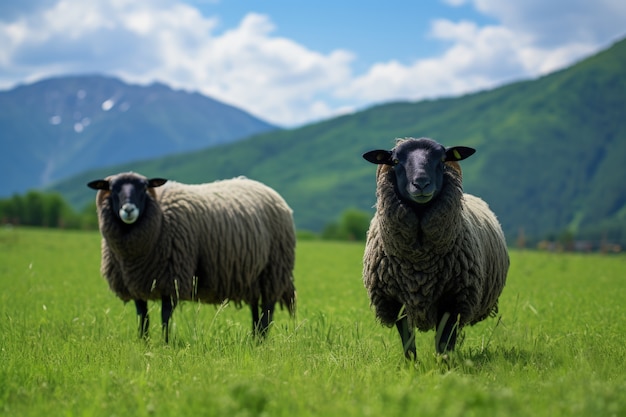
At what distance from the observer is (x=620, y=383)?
4.96 meters

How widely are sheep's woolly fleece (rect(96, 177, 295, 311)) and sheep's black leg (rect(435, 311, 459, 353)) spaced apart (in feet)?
10.3

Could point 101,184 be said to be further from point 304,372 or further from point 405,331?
point 304,372

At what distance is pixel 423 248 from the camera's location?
668 centimetres

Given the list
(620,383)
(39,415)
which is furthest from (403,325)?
(39,415)

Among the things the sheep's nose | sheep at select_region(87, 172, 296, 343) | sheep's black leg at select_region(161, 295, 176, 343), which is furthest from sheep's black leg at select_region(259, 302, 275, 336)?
the sheep's nose

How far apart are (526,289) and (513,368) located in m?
11.3

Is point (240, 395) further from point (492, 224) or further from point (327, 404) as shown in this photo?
point (492, 224)

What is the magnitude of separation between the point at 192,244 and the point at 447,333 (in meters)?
3.97

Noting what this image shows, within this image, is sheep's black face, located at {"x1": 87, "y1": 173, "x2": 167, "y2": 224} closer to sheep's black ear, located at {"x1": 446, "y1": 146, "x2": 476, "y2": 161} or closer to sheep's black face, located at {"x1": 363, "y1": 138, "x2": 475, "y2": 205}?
sheep's black face, located at {"x1": 363, "y1": 138, "x2": 475, "y2": 205}

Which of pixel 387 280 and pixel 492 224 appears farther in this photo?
pixel 492 224

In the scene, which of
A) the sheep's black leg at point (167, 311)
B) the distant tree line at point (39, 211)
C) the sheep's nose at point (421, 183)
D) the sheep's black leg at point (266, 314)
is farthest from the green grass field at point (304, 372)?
the distant tree line at point (39, 211)

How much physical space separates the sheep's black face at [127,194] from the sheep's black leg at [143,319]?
1.20 meters

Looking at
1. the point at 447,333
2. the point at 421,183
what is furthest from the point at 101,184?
the point at 447,333

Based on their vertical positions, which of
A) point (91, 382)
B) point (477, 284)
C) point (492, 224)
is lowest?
point (91, 382)
